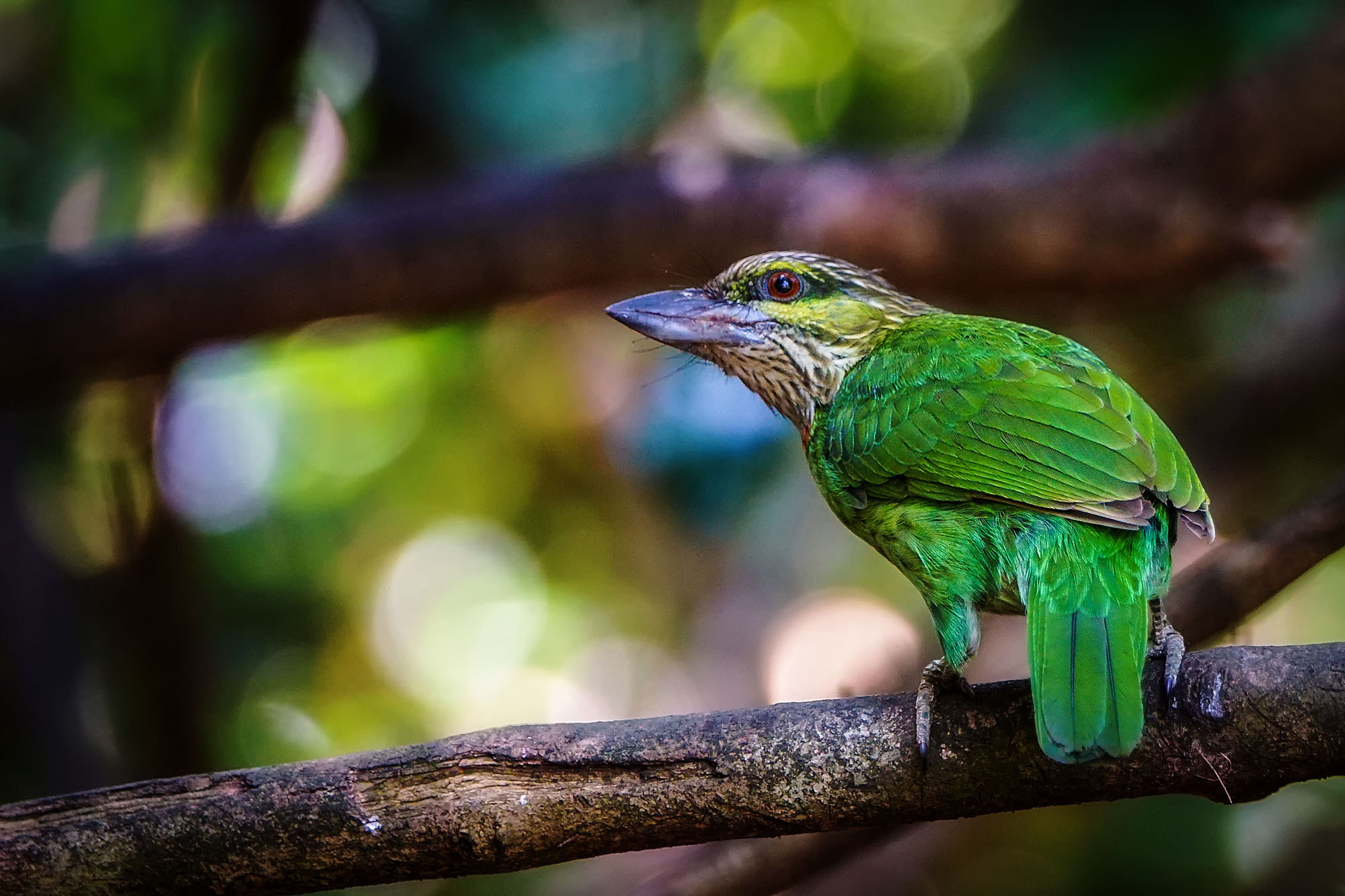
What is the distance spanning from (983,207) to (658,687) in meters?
3.25

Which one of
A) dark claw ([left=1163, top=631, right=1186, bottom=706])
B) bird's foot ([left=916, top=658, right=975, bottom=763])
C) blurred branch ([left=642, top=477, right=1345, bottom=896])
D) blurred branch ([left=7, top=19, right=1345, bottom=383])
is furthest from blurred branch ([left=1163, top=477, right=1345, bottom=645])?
blurred branch ([left=7, top=19, right=1345, bottom=383])

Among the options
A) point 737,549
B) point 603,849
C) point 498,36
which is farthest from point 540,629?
point 603,849

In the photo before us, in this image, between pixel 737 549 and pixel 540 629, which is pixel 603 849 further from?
pixel 540 629

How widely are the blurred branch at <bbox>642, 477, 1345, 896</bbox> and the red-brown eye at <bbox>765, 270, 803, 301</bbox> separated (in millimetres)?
1414

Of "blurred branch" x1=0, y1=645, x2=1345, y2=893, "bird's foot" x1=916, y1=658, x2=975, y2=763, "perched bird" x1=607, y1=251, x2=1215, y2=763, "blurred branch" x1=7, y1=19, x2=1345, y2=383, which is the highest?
"blurred branch" x1=7, y1=19, x2=1345, y2=383

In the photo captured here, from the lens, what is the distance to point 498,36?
21.5 ft

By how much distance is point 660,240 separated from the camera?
575cm

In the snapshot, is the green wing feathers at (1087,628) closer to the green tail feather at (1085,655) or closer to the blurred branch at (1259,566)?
the green tail feather at (1085,655)

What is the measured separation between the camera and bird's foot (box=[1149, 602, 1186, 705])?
2.34 metres

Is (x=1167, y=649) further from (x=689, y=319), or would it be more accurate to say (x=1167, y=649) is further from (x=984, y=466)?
(x=689, y=319)

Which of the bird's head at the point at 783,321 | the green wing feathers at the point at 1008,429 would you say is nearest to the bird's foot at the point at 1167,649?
the green wing feathers at the point at 1008,429

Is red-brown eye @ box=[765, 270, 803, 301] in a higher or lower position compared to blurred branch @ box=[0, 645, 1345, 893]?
higher

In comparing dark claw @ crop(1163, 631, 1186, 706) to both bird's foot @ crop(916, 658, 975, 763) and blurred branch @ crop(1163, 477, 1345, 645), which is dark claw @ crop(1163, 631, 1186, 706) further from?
blurred branch @ crop(1163, 477, 1345, 645)

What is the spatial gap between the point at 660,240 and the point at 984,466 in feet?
10.2
